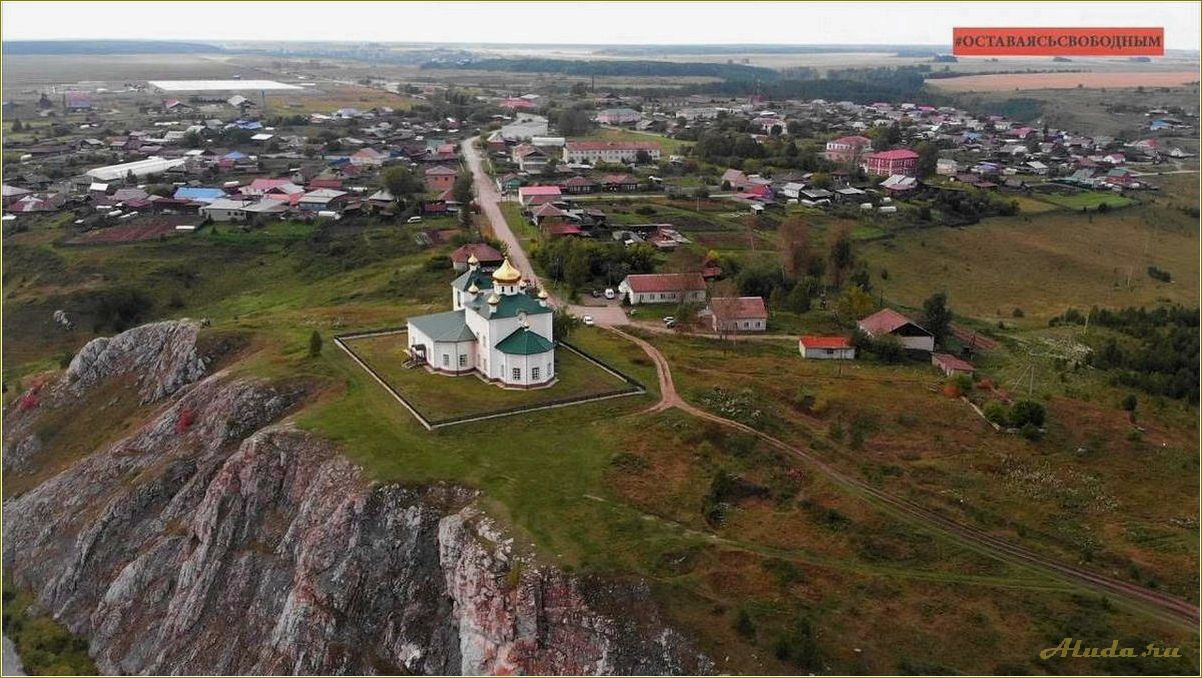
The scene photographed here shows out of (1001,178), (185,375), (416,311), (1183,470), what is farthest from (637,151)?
(1183,470)

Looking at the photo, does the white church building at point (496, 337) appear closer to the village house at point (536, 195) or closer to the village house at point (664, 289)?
the village house at point (664, 289)

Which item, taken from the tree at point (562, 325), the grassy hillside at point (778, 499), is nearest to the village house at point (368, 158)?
the grassy hillside at point (778, 499)

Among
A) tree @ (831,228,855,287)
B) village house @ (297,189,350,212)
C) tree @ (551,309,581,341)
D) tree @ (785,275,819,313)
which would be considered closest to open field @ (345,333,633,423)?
tree @ (551,309,581,341)

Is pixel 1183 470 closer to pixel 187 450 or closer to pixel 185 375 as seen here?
pixel 187 450

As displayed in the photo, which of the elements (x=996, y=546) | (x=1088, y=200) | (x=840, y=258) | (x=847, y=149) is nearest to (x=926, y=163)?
(x=847, y=149)

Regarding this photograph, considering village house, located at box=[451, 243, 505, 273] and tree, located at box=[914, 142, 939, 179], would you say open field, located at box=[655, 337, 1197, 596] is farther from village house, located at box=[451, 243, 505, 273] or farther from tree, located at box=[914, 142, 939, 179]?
tree, located at box=[914, 142, 939, 179]
